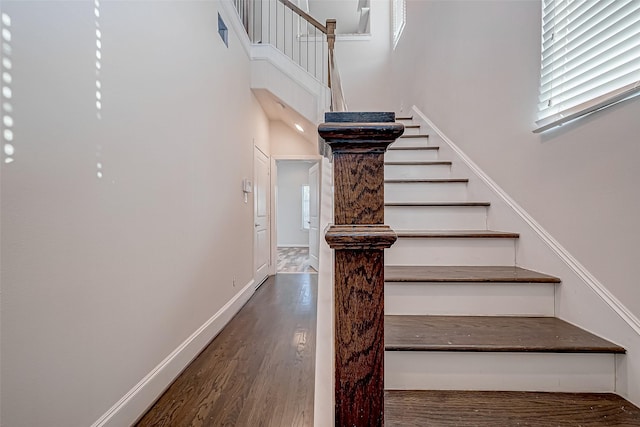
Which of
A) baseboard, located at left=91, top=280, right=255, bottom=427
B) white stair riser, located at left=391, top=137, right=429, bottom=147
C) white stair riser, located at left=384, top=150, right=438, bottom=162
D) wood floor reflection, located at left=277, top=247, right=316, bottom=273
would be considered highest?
white stair riser, located at left=391, top=137, right=429, bottom=147

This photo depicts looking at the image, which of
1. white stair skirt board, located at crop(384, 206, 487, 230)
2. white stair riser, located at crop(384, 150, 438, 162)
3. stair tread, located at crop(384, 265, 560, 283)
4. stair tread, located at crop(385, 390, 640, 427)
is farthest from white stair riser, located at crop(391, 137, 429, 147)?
stair tread, located at crop(385, 390, 640, 427)

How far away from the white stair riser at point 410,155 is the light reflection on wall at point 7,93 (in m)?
2.39

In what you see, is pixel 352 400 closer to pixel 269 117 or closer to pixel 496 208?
pixel 496 208

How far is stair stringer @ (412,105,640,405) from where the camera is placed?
101 cm

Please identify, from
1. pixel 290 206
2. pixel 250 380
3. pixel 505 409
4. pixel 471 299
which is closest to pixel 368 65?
pixel 471 299

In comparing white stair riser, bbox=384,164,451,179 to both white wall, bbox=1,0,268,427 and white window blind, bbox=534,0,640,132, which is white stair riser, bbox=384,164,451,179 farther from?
white wall, bbox=1,0,268,427

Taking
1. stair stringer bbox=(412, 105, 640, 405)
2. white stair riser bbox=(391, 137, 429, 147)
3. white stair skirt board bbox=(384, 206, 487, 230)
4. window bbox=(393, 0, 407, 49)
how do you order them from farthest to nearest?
window bbox=(393, 0, 407, 49) < white stair riser bbox=(391, 137, 429, 147) < white stair skirt board bbox=(384, 206, 487, 230) < stair stringer bbox=(412, 105, 640, 405)

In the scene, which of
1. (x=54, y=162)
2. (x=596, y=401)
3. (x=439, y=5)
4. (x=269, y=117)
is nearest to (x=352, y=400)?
(x=596, y=401)

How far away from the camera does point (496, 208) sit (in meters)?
1.88

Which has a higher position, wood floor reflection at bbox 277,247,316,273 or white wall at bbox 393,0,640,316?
white wall at bbox 393,0,640,316

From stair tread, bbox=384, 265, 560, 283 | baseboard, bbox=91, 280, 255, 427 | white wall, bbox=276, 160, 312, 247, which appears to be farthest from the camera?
white wall, bbox=276, 160, 312, 247

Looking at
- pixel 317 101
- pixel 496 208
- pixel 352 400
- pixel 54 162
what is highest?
pixel 317 101

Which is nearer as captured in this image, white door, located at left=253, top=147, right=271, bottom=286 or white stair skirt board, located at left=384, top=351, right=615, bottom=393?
white stair skirt board, located at left=384, top=351, right=615, bottom=393

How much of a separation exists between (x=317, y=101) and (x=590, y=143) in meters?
3.00
